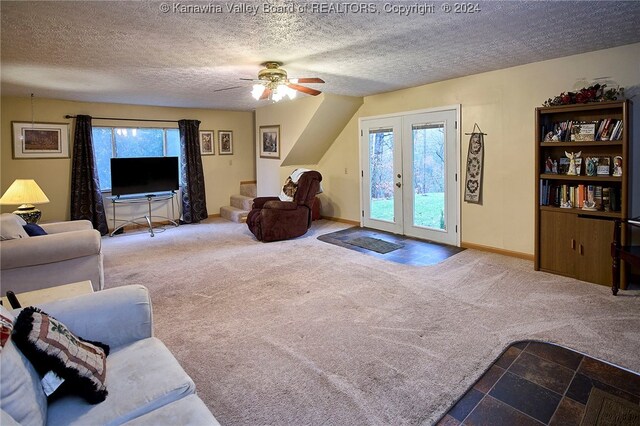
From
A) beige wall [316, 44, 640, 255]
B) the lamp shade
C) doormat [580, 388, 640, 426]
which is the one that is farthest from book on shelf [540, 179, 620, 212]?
the lamp shade

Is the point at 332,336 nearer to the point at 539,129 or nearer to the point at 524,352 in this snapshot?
the point at 524,352

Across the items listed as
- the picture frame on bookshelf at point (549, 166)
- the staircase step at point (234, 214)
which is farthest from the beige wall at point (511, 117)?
the staircase step at point (234, 214)

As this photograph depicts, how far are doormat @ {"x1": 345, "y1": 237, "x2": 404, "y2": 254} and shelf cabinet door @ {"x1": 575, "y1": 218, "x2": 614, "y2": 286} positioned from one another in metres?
2.19

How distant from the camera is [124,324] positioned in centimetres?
188

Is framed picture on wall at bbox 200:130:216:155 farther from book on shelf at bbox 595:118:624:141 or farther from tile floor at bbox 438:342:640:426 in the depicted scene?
tile floor at bbox 438:342:640:426

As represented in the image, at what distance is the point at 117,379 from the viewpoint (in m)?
1.58

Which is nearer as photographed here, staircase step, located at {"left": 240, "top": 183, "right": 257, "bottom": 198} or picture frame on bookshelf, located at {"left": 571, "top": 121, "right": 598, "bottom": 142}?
picture frame on bookshelf, located at {"left": 571, "top": 121, "right": 598, "bottom": 142}

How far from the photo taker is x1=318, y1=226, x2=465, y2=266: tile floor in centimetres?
482

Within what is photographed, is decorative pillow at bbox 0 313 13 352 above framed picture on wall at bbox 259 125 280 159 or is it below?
below

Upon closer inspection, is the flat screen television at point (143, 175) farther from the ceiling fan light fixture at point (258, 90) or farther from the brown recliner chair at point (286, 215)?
the ceiling fan light fixture at point (258, 90)

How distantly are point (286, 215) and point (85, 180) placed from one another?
11.8ft

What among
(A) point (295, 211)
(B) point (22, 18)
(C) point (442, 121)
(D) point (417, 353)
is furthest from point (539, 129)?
(B) point (22, 18)

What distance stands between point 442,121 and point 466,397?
409 centimetres

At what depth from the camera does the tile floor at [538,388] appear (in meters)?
2.00
